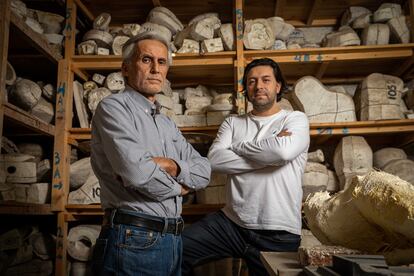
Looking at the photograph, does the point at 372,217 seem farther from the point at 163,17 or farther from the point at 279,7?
the point at 279,7

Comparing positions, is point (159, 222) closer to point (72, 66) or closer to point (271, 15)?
point (72, 66)

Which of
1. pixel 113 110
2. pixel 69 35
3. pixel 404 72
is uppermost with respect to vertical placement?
pixel 69 35

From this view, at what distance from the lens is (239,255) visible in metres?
1.78

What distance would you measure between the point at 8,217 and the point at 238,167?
A: 1789mm

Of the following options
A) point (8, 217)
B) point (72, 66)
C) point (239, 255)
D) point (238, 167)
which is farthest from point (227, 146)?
point (8, 217)

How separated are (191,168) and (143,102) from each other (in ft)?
0.96

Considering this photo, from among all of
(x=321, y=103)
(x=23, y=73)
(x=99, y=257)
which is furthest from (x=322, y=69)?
(x=23, y=73)

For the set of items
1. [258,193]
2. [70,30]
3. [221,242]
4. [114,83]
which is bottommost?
[221,242]

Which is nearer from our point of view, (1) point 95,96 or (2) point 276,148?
(2) point 276,148

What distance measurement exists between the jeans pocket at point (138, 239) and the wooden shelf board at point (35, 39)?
1.40 metres

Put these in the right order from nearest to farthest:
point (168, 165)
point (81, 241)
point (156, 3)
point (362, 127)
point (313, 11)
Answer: point (168, 165)
point (362, 127)
point (81, 241)
point (156, 3)
point (313, 11)

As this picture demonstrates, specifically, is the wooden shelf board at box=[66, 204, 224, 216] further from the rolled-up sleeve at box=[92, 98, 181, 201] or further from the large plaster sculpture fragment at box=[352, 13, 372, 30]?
the large plaster sculpture fragment at box=[352, 13, 372, 30]

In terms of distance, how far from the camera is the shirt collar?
128cm

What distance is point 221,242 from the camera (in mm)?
1787
